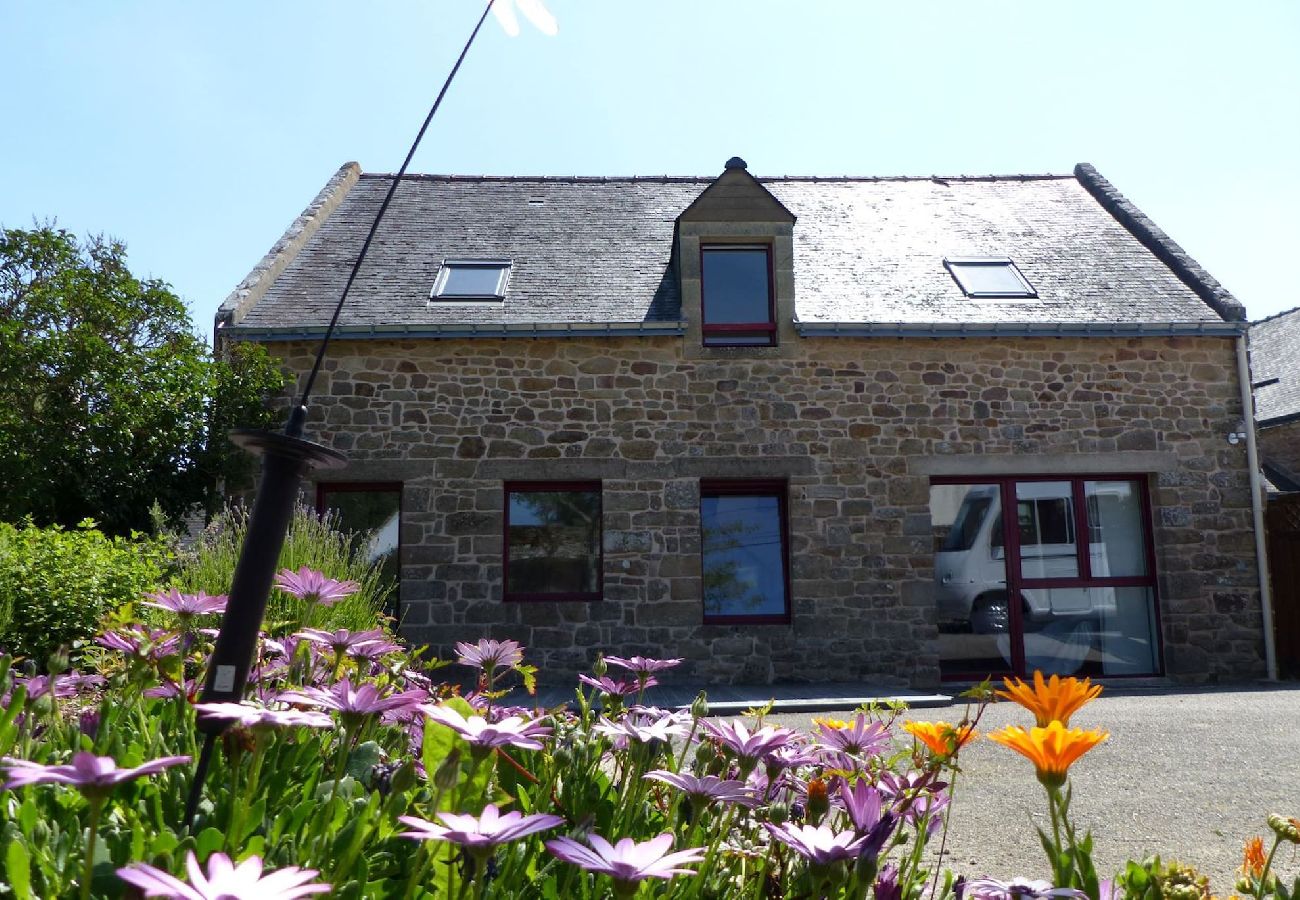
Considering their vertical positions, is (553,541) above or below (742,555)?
above

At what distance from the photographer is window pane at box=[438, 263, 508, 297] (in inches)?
376

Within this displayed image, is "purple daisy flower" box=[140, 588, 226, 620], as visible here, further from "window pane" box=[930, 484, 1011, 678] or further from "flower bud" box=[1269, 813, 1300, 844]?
"window pane" box=[930, 484, 1011, 678]

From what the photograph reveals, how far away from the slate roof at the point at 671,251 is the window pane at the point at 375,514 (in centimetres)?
168

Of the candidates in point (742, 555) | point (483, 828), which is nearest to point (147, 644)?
point (483, 828)

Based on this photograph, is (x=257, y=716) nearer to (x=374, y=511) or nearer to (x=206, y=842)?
(x=206, y=842)

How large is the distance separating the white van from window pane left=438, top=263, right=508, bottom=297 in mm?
5459

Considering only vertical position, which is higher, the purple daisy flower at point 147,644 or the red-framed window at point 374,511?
the red-framed window at point 374,511

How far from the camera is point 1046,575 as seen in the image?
938 cm

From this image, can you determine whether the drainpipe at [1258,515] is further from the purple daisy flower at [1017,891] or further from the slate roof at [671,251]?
the purple daisy flower at [1017,891]

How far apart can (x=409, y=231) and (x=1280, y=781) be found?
974 cm

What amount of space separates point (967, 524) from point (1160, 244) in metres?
4.60

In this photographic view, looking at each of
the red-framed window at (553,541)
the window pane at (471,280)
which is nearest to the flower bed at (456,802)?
the red-framed window at (553,541)

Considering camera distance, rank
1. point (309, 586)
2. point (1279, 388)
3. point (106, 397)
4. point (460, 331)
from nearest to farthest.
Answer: point (309, 586) → point (106, 397) → point (460, 331) → point (1279, 388)

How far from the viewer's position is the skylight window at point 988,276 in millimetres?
9828
